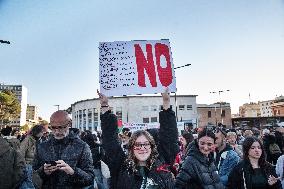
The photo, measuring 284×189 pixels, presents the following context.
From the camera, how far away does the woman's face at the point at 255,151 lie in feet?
16.4

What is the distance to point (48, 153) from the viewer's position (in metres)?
3.98

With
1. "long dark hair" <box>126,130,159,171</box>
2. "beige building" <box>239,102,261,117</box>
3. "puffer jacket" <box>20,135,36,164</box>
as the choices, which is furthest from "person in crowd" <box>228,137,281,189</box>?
"beige building" <box>239,102,261,117</box>

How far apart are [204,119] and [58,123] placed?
86.0 meters

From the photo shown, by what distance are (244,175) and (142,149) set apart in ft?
7.08

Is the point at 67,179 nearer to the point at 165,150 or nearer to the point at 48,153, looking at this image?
the point at 48,153

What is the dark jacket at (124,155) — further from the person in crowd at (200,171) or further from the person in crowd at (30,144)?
the person in crowd at (30,144)

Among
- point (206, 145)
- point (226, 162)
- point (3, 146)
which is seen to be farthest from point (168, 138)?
point (226, 162)

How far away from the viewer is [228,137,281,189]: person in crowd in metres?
4.77

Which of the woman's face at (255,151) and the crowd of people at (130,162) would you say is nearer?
the crowd of people at (130,162)

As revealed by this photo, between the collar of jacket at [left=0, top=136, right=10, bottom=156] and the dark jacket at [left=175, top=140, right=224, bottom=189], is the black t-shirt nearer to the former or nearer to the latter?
the dark jacket at [left=175, top=140, right=224, bottom=189]

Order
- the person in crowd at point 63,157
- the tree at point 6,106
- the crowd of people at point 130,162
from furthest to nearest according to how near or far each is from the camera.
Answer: the tree at point 6,106 < the person in crowd at point 63,157 < the crowd of people at point 130,162

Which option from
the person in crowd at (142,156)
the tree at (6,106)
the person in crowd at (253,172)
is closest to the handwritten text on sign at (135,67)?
the person in crowd at (142,156)

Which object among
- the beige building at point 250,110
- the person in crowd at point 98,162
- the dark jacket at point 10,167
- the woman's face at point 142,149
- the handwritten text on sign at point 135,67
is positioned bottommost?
the person in crowd at point 98,162

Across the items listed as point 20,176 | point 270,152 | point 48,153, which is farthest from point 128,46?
point 270,152
